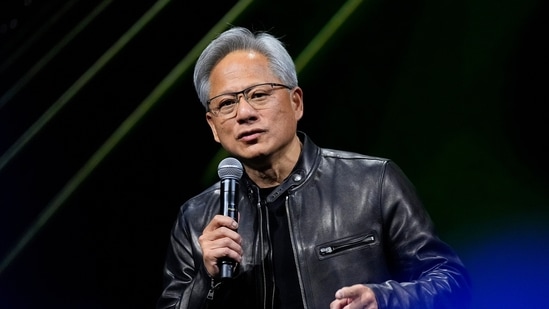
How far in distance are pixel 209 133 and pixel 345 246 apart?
0.81m

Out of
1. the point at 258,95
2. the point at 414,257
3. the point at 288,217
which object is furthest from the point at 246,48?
the point at 414,257

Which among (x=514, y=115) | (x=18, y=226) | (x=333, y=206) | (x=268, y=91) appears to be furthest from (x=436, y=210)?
(x=18, y=226)

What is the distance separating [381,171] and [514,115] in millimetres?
527

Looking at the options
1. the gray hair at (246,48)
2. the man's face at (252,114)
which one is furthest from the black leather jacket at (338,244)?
the gray hair at (246,48)

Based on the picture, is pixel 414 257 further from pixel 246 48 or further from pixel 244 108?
pixel 246 48

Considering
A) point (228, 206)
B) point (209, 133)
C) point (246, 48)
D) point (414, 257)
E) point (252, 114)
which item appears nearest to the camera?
point (228, 206)

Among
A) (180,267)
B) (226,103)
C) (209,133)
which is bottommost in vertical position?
(180,267)

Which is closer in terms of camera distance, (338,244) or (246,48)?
(338,244)

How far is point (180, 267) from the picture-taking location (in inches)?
73.9

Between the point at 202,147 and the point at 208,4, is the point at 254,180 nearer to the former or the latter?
the point at 202,147

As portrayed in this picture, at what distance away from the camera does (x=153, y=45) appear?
2.52 meters

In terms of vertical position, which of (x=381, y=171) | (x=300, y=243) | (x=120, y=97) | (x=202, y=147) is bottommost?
(x=300, y=243)

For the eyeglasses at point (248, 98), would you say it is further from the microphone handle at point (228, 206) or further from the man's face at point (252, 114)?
the microphone handle at point (228, 206)

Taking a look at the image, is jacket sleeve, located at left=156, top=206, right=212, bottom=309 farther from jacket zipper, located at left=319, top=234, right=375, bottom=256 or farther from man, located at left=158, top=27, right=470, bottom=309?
jacket zipper, located at left=319, top=234, right=375, bottom=256
